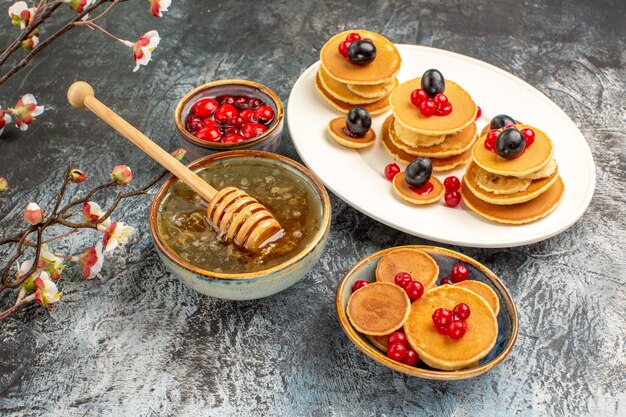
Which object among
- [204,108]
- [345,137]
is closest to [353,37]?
[345,137]

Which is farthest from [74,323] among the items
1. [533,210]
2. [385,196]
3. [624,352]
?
[624,352]

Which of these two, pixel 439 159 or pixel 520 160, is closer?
pixel 520 160

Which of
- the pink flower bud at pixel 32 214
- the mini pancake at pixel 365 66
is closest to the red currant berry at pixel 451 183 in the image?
the mini pancake at pixel 365 66

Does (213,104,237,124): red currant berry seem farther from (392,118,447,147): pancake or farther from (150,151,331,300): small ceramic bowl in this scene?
(392,118,447,147): pancake

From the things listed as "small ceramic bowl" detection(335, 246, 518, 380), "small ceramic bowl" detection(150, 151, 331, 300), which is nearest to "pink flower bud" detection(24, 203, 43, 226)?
"small ceramic bowl" detection(150, 151, 331, 300)

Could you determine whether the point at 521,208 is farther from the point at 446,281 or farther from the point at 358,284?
the point at 358,284

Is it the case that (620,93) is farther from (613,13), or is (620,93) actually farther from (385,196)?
(385,196)

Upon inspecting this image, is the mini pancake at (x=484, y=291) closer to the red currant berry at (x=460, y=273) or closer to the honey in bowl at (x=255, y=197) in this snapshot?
the red currant berry at (x=460, y=273)
